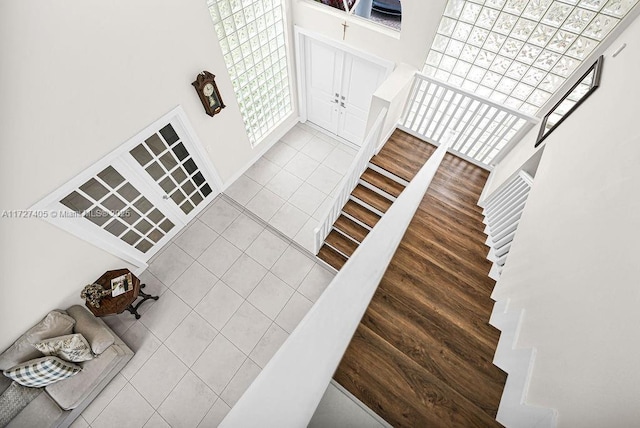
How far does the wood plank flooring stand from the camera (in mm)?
1566

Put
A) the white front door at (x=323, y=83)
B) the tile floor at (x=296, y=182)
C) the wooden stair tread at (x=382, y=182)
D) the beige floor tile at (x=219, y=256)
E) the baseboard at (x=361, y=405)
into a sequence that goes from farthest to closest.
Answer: the tile floor at (x=296, y=182)
the white front door at (x=323, y=83)
the beige floor tile at (x=219, y=256)
the wooden stair tread at (x=382, y=182)
the baseboard at (x=361, y=405)

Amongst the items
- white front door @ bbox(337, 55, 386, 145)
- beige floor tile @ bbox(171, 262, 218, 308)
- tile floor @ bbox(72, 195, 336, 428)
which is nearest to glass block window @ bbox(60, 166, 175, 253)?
tile floor @ bbox(72, 195, 336, 428)

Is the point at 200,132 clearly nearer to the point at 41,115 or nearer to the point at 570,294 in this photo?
the point at 41,115

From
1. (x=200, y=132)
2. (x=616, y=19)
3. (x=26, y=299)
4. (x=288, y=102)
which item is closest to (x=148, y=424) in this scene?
(x=26, y=299)

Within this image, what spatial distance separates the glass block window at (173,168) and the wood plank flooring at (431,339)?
115 inches

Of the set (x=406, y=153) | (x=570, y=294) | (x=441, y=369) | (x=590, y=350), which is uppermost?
(x=406, y=153)

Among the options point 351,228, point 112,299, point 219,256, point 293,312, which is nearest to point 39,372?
point 112,299

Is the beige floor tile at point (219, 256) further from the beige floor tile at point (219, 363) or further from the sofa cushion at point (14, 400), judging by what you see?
the sofa cushion at point (14, 400)

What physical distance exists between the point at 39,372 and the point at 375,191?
403cm

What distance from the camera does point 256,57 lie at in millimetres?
3803

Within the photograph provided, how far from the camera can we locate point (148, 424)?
114 inches

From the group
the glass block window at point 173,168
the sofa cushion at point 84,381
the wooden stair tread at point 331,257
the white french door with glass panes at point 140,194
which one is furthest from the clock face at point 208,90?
the sofa cushion at point 84,381

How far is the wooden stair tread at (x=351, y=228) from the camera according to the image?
3.62 meters

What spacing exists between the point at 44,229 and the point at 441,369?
346 centimetres
